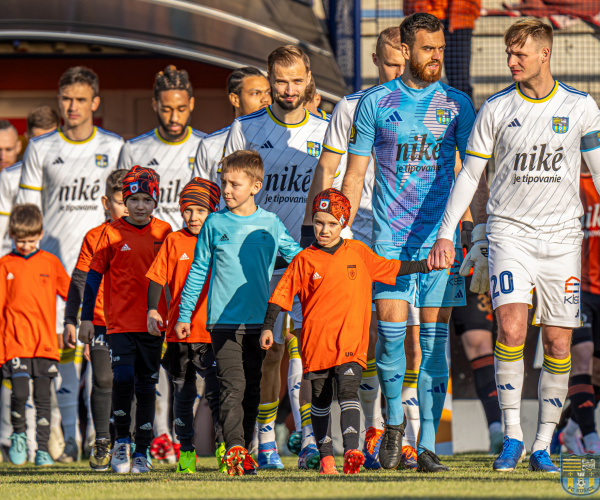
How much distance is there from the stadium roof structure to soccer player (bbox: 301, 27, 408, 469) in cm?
280

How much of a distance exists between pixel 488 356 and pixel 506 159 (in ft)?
10.3

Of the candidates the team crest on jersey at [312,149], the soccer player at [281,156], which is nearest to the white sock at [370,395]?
the soccer player at [281,156]

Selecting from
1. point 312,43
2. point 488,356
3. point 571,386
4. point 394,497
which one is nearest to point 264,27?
point 312,43

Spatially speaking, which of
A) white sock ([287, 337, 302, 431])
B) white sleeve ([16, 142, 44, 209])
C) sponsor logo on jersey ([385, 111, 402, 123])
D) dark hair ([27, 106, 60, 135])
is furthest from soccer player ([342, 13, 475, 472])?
dark hair ([27, 106, 60, 135])

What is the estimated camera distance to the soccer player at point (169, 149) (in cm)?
826

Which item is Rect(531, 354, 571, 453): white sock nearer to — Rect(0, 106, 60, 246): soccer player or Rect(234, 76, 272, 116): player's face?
Rect(234, 76, 272, 116): player's face

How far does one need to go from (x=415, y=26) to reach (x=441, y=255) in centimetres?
136

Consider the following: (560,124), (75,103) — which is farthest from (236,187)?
(75,103)

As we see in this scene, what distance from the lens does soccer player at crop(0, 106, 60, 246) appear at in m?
9.22

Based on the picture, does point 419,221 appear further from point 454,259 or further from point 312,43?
point 312,43

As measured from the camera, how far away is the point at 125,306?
6.78 m

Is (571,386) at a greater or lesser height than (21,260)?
lesser

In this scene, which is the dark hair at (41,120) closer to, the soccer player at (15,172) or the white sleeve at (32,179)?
the soccer player at (15,172)

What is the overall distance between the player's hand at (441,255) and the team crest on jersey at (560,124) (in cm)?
85
